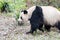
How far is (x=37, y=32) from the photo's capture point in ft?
31.2

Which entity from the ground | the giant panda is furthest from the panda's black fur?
the ground

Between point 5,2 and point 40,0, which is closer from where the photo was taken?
point 5,2

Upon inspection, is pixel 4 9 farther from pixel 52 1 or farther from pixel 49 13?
pixel 49 13

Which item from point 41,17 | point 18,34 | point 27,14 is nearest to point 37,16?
point 41,17

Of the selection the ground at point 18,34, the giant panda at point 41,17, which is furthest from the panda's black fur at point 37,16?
the ground at point 18,34

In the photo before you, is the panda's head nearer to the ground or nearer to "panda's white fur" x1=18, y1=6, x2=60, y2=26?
"panda's white fur" x1=18, y1=6, x2=60, y2=26

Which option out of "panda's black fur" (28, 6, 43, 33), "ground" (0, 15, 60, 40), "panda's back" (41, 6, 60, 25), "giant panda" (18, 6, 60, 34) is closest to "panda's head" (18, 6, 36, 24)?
"giant panda" (18, 6, 60, 34)

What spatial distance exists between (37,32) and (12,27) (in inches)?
52.6

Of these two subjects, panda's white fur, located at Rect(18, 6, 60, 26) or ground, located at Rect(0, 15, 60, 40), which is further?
panda's white fur, located at Rect(18, 6, 60, 26)

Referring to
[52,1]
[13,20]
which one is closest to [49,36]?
[13,20]

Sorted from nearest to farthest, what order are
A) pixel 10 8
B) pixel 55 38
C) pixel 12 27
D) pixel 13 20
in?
pixel 55 38 < pixel 12 27 < pixel 13 20 < pixel 10 8

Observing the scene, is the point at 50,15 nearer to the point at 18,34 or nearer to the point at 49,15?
the point at 49,15

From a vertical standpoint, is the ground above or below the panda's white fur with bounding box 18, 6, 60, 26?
below

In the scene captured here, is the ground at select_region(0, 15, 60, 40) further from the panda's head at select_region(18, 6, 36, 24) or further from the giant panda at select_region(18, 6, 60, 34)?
the panda's head at select_region(18, 6, 36, 24)
